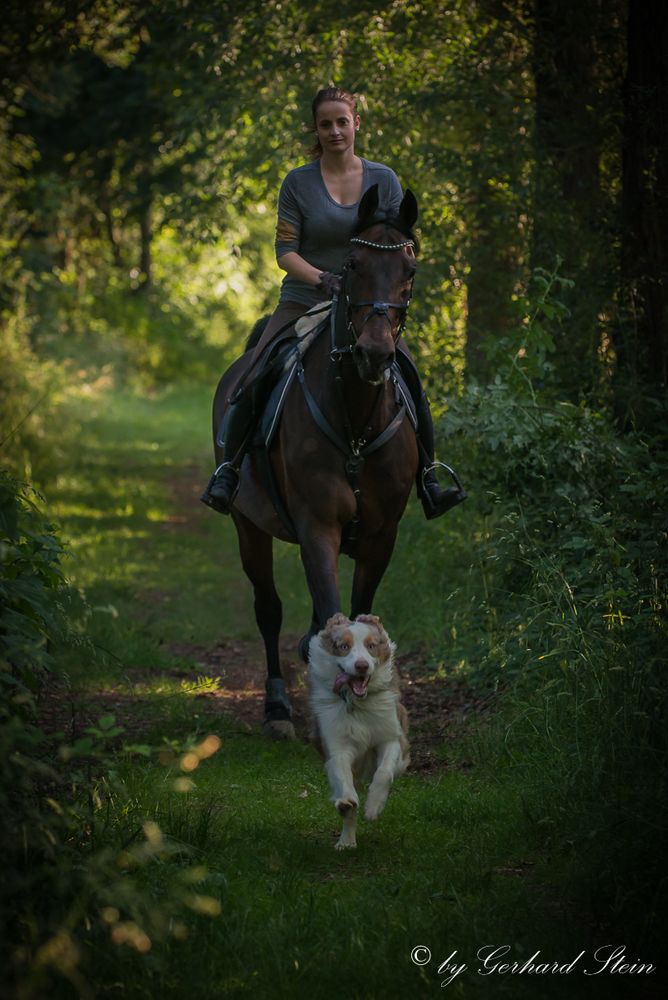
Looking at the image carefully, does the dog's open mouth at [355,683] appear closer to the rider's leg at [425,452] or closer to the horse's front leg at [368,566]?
the horse's front leg at [368,566]

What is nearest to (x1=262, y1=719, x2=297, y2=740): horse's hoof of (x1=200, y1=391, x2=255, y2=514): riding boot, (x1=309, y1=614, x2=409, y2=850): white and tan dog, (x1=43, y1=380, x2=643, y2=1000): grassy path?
(x1=43, y1=380, x2=643, y2=1000): grassy path

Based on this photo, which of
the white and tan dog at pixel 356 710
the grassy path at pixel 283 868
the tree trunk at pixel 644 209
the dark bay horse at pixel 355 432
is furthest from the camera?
the tree trunk at pixel 644 209

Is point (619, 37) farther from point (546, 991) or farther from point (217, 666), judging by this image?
point (546, 991)

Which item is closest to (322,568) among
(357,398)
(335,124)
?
(357,398)

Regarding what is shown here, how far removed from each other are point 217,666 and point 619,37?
6292 mm

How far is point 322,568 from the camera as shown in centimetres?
654

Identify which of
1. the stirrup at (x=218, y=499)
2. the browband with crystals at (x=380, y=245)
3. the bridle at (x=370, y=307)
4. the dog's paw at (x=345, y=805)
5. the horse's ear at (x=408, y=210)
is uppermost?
the horse's ear at (x=408, y=210)

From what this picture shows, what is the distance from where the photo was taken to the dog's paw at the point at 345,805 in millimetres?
5172

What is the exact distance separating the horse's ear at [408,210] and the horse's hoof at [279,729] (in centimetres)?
313

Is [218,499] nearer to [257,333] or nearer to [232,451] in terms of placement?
[232,451]

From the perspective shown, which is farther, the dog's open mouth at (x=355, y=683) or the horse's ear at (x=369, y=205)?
the horse's ear at (x=369, y=205)

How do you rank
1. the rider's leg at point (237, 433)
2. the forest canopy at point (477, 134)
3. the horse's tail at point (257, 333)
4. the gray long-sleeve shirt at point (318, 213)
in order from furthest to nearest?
the forest canopy at point (477, 134)
the horse's tail at point (257, 333)
the rider's leg at point (237, 433)
the gray long-sleeve shirt at point (318, 213)

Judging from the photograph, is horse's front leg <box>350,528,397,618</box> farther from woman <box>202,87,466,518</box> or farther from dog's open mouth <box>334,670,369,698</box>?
dog's open mouth <box>334,670,369,698</box>

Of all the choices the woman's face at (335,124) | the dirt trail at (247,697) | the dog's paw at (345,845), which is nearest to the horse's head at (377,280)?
the woman's face at (335,124)
